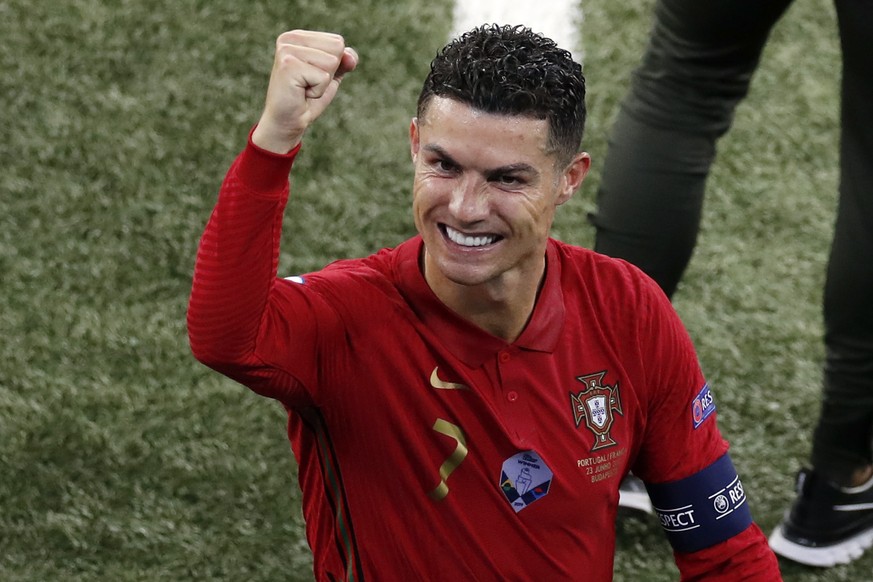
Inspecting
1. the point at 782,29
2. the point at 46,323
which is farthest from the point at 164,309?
the point at 782,29

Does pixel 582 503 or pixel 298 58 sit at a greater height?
pixel 298 58

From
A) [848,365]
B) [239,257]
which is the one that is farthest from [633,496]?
[239,257]

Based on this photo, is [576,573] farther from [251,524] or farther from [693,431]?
[251,524]

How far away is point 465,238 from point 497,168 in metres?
0.11

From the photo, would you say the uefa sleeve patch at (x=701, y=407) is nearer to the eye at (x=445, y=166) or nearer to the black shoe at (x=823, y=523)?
the eye at (x=445, y=166)

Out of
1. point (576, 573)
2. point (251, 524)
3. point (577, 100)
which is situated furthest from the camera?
point (251, 524)

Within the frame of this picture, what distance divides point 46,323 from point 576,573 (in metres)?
1.80

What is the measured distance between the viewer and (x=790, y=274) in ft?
13.1

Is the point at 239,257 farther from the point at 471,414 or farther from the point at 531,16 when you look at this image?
the point at 531,16

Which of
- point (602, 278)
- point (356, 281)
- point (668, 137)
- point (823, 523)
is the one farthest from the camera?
point (823, 523)

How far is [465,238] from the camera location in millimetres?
1950

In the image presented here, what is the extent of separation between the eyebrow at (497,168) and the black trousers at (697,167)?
2.88ft

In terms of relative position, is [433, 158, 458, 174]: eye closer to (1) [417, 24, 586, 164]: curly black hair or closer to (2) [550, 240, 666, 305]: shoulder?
(1) [417, 24, 586, 164]: curly black hair

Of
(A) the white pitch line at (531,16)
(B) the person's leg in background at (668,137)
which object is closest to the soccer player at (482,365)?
(B) the person's leg in background at (668,137)
